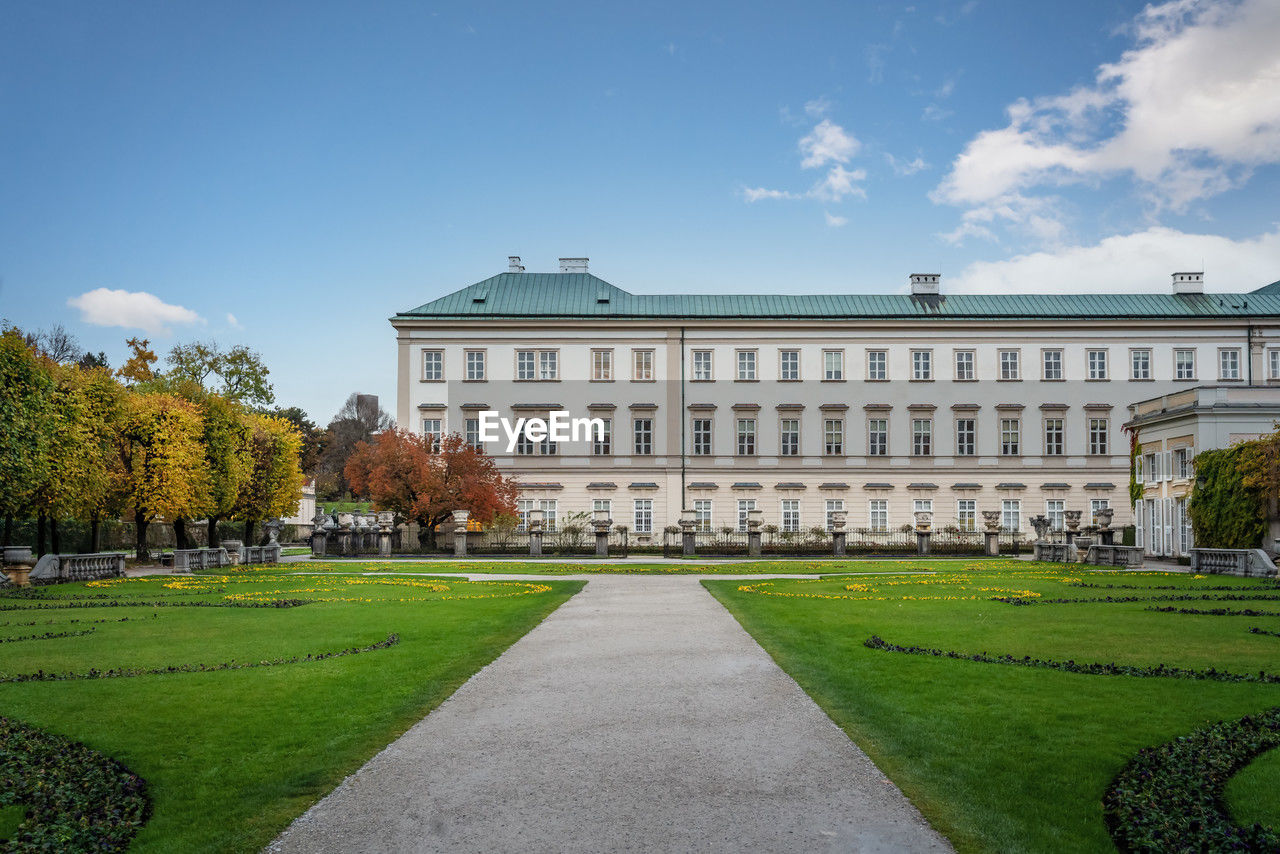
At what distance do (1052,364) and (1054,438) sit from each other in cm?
414

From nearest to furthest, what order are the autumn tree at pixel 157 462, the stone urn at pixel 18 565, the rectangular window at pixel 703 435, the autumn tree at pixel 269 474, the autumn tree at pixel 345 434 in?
the stone urn at pixel 18 565
the autumn tree at pixel 157 462
the autumn tree at pixel 269 474
the rectangular window at pixel 703 435
the autumn tree at pixel 345 434

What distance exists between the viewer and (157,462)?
1262 inches

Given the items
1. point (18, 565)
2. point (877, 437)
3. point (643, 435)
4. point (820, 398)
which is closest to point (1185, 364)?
point (877, 437)

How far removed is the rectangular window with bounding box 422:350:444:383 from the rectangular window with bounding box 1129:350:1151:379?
37.8 meters

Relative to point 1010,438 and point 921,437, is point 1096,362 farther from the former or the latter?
point 921,437

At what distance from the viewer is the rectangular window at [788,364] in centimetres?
5206

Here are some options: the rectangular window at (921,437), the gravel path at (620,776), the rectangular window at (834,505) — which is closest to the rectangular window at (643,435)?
the rectangular window at (834,505)

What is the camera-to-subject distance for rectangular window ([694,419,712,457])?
51.5 m

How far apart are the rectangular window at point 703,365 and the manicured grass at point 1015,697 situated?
3464cm

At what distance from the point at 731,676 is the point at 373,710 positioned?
367cm

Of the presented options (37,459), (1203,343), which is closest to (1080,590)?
(37,459)

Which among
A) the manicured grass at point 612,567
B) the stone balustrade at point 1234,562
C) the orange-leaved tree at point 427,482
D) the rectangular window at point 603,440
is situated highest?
the rectangular window at point 603,440

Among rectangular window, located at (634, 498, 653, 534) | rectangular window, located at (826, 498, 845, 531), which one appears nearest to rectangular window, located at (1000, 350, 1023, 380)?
rectangular window, located at (826, 498, 845, 531)

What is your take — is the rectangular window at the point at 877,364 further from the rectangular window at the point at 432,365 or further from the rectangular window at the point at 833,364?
the rectangular window at the point at 432,365
